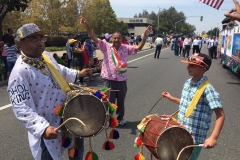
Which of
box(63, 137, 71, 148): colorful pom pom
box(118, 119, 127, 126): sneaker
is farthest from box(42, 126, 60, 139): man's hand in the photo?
box(118, 119, 127, 126): sneaker

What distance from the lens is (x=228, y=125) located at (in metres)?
5.57

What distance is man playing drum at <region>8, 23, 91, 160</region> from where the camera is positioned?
2.27 m

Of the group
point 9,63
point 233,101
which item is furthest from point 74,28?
point 233,101

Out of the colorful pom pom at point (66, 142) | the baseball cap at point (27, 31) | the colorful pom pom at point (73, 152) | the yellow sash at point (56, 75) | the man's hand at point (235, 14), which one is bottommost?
the colorful pom pom at point (73, 152)

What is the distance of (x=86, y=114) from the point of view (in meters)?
2.52

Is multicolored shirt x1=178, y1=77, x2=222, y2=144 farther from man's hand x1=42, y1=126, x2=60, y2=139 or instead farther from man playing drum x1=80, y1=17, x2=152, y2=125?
man playing drum x1=80, y1=17, x2=152, y2=125

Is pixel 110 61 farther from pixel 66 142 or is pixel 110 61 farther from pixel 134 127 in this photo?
pixel 66 142

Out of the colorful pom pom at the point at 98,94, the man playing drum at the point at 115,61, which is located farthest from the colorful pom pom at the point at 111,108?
the man playing drum at the point at 115,61

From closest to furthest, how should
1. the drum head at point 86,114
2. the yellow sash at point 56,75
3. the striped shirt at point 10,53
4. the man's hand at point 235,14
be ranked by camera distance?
the drum head at point 86,114, the yellow sash at point 56,75, the man's hand at point 235,14, the striped shirt at point 10,53

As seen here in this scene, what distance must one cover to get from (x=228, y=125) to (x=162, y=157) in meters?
3.54

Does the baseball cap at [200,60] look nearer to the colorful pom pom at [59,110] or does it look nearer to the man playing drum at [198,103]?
the man playing drum at [198,103]

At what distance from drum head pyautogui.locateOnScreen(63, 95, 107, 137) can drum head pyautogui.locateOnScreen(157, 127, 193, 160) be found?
56 cm

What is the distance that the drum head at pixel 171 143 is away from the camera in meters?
2.49

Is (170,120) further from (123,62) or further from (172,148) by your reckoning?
(123,62)
